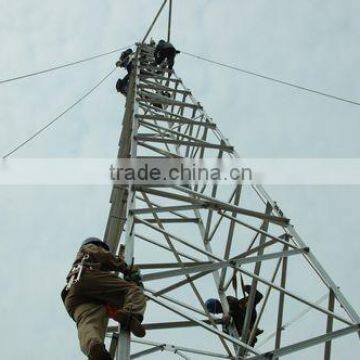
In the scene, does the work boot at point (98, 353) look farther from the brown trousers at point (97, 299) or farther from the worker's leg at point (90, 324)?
the brown trousers at point (97, 299)

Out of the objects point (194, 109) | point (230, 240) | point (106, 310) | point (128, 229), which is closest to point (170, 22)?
point (194, 109)

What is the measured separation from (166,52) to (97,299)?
34.2 ft

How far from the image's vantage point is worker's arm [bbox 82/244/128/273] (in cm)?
639

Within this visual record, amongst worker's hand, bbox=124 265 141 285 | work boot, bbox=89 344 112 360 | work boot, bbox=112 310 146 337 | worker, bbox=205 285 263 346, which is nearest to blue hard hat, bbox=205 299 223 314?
worker, bbox=205 285 263 346

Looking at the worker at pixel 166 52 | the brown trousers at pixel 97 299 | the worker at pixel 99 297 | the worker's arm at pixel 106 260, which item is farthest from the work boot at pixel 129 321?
the worker at pixel 166 52

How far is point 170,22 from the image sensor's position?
16.2 meters

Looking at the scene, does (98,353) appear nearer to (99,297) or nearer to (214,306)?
(99,297)

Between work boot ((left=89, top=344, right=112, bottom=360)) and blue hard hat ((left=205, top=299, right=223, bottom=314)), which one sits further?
blue hard hat ((left=205, top=299, right=223, bottom=314))

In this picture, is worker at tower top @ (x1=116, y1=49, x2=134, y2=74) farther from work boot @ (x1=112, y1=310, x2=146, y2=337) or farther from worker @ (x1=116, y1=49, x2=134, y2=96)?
work boot @ (x1=112, y1=310, x2=146, y2=337)

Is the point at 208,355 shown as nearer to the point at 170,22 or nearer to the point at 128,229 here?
the point at 128,229

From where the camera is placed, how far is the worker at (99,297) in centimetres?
541

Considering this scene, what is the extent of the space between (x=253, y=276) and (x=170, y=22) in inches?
439

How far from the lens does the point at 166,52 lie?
50.5 ft

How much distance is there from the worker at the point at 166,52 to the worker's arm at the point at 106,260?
369 inches
